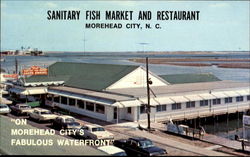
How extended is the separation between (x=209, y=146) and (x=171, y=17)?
11.3 meters

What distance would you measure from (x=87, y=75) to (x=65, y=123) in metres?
18.4

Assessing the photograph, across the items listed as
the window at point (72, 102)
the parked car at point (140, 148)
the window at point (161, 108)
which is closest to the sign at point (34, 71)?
the window at point (72, 102)

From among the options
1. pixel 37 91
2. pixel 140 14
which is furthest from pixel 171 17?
pixel 37 91

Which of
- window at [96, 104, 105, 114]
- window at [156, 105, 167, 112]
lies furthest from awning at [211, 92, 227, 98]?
window at [96, 104, 105, 114]

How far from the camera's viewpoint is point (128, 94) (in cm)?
3769

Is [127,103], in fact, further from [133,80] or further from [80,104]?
[133,80]

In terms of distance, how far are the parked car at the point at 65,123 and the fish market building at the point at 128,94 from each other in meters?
4.66

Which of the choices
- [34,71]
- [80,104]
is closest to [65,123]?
[80,104]

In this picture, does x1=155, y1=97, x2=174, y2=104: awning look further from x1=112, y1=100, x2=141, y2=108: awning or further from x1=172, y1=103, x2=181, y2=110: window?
x1=112, y1=100, x2=141, y2=108: awning

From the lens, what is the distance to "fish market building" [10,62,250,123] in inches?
1451

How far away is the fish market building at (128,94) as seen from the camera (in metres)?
36.8

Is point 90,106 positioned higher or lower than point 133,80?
lower

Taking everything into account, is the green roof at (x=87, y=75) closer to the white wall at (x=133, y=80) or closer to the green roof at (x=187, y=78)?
the white wall at (x=133, y=80)

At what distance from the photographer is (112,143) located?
26.3 meters
